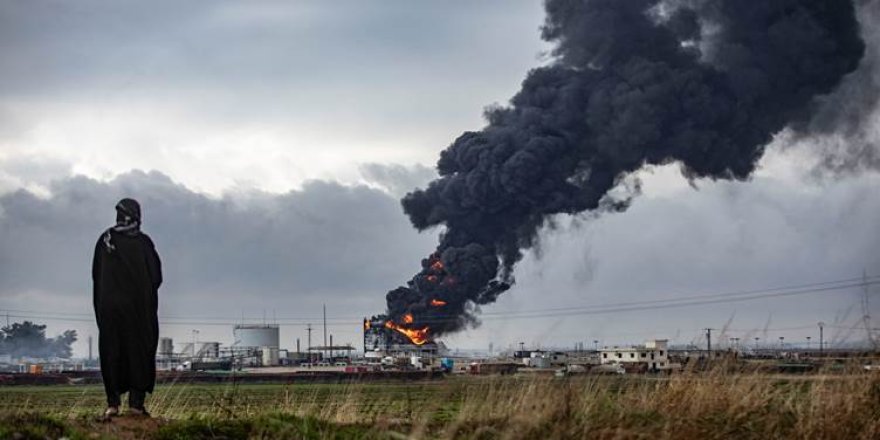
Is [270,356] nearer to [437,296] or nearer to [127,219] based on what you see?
[437,296]

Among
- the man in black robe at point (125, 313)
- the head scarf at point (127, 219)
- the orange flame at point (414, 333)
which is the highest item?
the orange flame at point (414, 333)

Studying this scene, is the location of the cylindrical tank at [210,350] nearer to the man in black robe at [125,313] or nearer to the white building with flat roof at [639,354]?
the white building with flat roof at [639,354]

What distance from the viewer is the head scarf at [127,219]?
17078 mm

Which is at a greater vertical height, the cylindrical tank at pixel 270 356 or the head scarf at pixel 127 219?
the head scarf at pixel 127 219

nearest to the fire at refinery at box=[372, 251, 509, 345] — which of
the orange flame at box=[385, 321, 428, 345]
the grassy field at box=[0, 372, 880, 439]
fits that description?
the orange flame at box=[385, 321, 428, 345]

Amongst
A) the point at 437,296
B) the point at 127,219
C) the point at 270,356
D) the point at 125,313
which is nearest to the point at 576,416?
the point at 125,313

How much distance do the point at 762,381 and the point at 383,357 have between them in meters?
131

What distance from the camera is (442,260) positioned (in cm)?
12725

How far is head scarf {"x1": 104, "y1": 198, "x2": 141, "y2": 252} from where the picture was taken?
56.0 feet

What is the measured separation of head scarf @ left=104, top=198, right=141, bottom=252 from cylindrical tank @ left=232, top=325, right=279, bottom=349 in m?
153

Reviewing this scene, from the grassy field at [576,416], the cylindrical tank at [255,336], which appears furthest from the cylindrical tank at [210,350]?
the grassy field at [576,416]

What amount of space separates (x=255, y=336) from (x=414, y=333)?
116 ft

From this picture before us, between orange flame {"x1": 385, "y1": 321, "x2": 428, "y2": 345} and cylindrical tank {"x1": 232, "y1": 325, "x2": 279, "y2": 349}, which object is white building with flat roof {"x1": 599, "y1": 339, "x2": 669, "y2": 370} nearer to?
orange flame {"x1": 385, "y1": 321, "x2": 428, "y2": 345}

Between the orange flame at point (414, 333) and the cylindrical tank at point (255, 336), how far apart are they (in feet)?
90.0
